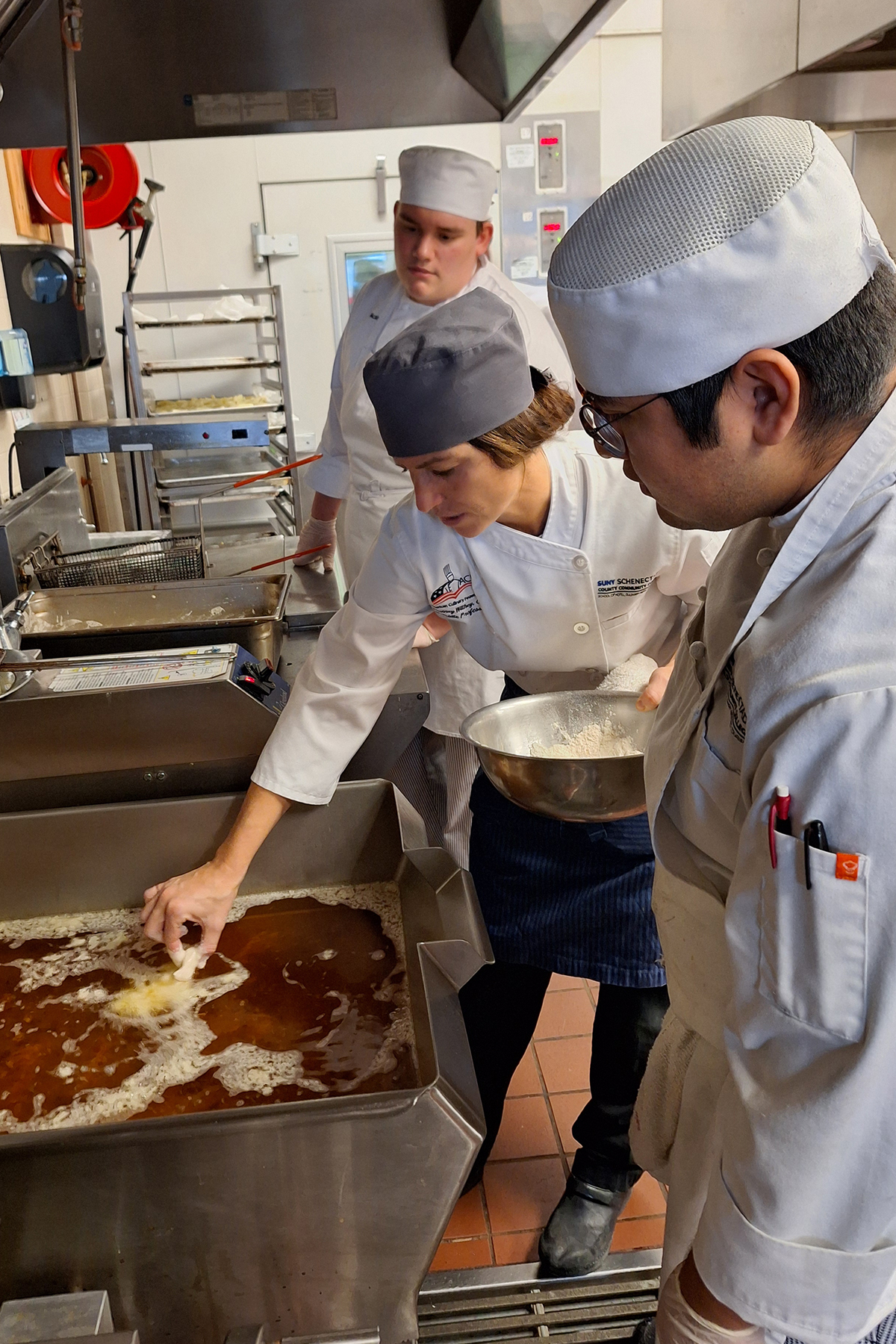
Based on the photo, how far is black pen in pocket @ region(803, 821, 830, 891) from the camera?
2.35 feet

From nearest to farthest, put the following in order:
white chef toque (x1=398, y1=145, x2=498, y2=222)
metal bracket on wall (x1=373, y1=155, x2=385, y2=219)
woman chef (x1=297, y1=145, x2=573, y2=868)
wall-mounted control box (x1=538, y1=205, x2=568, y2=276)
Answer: woman chef (x1=297, y1=145, x2=573, y2=868), white chef toque (x1=398, y1=145, x2=498, y2=222), metal bracket on wall (x1=373, y1=155, x2=385, y2=219), wall-mounted control box (x1=538, y1=205, x2=568, y2=276)

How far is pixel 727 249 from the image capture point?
712 millimetres

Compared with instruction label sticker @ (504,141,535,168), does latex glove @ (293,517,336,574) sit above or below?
below

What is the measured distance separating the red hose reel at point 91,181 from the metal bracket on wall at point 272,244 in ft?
5.23


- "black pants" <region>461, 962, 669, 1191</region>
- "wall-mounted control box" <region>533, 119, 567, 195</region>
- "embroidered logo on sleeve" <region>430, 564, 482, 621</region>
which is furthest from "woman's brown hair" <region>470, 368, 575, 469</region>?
"wall-mounted control box" <region>533, 119, 567, 195</region>

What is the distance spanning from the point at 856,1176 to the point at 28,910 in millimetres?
1229

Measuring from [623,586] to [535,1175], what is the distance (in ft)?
4.06

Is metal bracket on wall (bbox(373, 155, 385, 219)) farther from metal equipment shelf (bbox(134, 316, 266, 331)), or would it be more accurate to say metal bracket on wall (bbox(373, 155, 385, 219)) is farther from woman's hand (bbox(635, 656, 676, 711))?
woman's hand (bbox(635, 656, 676, 711))

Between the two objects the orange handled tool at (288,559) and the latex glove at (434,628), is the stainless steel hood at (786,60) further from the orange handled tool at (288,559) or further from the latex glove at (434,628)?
the orange handled tool at (288,559)

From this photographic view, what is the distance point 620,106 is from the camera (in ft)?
19.0

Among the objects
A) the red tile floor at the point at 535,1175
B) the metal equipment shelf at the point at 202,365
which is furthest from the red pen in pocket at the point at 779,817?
the metal equipment shelf at the point at 202,365

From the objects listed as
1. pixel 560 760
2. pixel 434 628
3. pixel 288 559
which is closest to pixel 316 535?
pixel 288 559

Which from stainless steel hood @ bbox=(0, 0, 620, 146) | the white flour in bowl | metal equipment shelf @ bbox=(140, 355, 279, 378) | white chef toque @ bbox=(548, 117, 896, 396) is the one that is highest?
stainless steel hood @ bbox=(0, 0, 620, 146)

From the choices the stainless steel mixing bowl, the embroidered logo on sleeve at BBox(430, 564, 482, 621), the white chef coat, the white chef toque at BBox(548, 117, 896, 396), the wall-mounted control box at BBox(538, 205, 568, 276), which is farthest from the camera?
the wall-mounted control box at BBox(538, 205, 568, 276)
